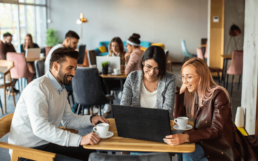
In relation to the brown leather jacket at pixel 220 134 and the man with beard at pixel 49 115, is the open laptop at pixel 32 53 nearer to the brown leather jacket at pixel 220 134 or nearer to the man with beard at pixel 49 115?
the man with beard at pixel 49 115

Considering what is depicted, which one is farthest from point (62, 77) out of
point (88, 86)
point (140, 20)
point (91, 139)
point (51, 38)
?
point (140, 20)

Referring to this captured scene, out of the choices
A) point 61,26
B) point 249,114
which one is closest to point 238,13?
point 249,114

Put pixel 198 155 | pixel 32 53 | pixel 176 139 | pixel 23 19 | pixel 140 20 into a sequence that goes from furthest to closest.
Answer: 1. pixel 140 20
2. pixel 23 19
3. pixel 32 53
4. pixel 198 155
5. pixel 176 139

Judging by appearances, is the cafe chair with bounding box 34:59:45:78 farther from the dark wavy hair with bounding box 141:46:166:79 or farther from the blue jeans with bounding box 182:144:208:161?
the blue jeans with bounding box 182:144:208:161

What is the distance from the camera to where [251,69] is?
318 cm

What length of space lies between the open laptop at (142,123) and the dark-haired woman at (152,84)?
2.43 feet

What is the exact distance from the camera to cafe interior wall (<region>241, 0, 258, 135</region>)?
9.87ft

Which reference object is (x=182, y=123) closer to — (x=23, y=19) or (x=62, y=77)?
(x=62, y=77)

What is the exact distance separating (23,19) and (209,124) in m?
9.94

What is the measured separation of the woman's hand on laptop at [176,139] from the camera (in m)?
1.62

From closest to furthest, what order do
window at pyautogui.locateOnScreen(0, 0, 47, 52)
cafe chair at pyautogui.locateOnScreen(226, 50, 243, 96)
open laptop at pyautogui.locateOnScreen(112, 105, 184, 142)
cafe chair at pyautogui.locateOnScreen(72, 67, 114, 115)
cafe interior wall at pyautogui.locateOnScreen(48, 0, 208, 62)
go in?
open laptop at pyautogui.locateOnScreen(112, 105, 184, 142)
cafe chair at pyautogui.locateOnScreen(72, 67, 114, 115)
cafe chair at pyautogui.locateOnScreen(226, 50, 243, 96)
window at pyautogui.locateOnScreen(0, 0, 47, 52)
cafe interior wall at pyautogui.locateOnScreen(48, 0, 208, 62)

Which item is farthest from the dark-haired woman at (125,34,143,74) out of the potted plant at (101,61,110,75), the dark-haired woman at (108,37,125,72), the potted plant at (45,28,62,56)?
the potted plant at (45,28,62,56)

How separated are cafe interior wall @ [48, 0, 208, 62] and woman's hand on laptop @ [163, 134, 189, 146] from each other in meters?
10.5

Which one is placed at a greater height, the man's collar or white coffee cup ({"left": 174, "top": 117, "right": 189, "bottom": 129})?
the man's collar
